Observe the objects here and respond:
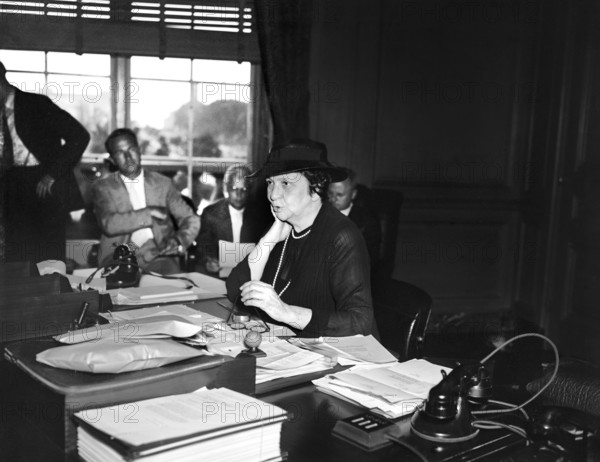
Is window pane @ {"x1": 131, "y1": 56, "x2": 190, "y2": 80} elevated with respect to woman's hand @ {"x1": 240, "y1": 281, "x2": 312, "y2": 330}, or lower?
elevated

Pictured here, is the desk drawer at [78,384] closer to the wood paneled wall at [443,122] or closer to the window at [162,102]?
the window at [162,102]

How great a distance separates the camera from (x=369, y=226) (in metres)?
4.46

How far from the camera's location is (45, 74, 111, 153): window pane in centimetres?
433

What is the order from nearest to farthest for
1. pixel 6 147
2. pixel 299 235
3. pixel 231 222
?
pixel 299 235, pixel 6 147, pixel 231 222

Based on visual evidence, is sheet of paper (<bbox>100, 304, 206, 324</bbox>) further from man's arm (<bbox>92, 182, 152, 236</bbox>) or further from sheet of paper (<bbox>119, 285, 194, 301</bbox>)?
man's arm (<bbox>92, 182, 152, 236</bbox>)

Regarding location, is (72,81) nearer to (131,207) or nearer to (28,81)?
(28,81)

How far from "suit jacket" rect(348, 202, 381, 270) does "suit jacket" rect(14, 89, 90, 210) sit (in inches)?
67.5

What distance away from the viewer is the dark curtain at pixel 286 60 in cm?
450

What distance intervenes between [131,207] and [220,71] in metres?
1.09

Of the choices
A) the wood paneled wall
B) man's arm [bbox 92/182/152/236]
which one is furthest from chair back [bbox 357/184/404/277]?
man's arm [bbox 92/182/152/236]

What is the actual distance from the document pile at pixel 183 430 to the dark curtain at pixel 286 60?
11.3ft

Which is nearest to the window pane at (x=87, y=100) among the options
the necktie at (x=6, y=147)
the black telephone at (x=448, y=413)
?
the necktie at (x=6, y=147)

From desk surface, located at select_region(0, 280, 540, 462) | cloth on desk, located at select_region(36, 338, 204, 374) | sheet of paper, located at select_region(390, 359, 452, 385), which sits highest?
cloth on desk, located at select_region(36, 338, 204, 374)

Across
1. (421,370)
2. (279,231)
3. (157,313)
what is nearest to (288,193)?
(279,231)
